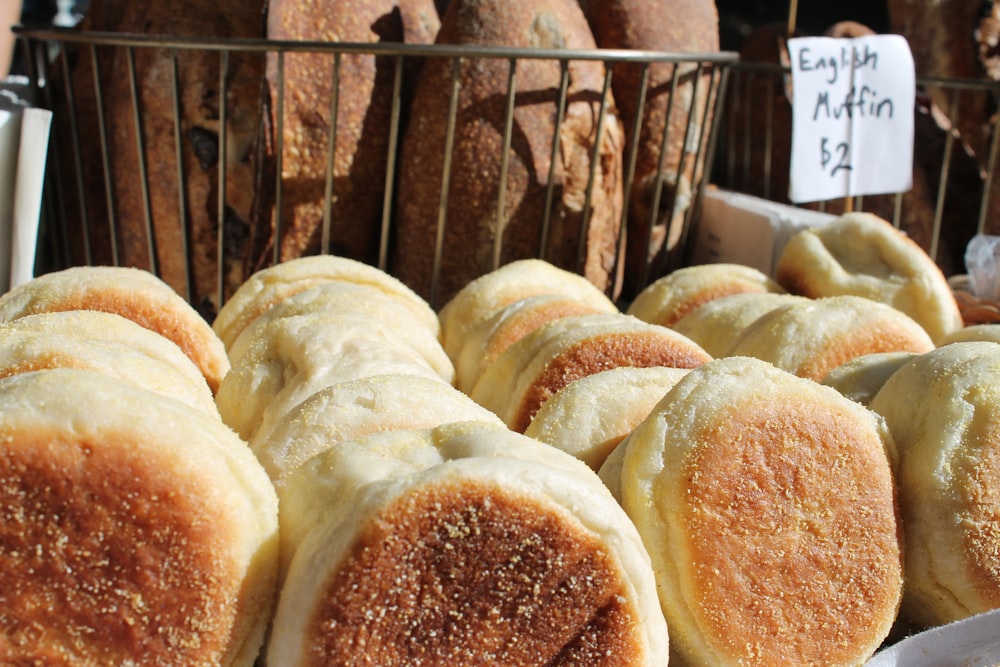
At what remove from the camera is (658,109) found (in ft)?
5.64

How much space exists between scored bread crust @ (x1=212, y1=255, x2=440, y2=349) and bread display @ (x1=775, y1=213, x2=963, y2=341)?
2.07 feet

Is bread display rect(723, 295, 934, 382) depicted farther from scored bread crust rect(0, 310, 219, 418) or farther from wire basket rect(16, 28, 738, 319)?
scored bread crust rect(0, 310, 219, 418)

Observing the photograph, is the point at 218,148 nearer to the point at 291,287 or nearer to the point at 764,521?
the point at 291,287

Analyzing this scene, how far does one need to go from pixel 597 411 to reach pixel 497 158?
2.48 ft

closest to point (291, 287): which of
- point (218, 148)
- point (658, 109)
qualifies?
point (218, 148)

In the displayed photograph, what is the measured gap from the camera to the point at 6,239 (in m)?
1.29

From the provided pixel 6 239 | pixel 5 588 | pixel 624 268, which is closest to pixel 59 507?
pixel 5 588

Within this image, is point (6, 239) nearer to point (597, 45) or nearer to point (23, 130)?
point (23, 130)

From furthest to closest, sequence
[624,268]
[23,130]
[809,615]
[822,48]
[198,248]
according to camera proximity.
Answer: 1. [624,268]
2. [822,48]
3. [198,248]
4. [23,130]
5. [809,615]

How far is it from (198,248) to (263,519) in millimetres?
1000

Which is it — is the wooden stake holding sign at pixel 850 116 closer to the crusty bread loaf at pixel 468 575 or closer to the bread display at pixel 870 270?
the bread display at pixel 870 270

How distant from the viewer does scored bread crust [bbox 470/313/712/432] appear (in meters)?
0.99

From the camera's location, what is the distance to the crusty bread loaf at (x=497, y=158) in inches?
59.9

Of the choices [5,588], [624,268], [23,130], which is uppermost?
[23,130]
